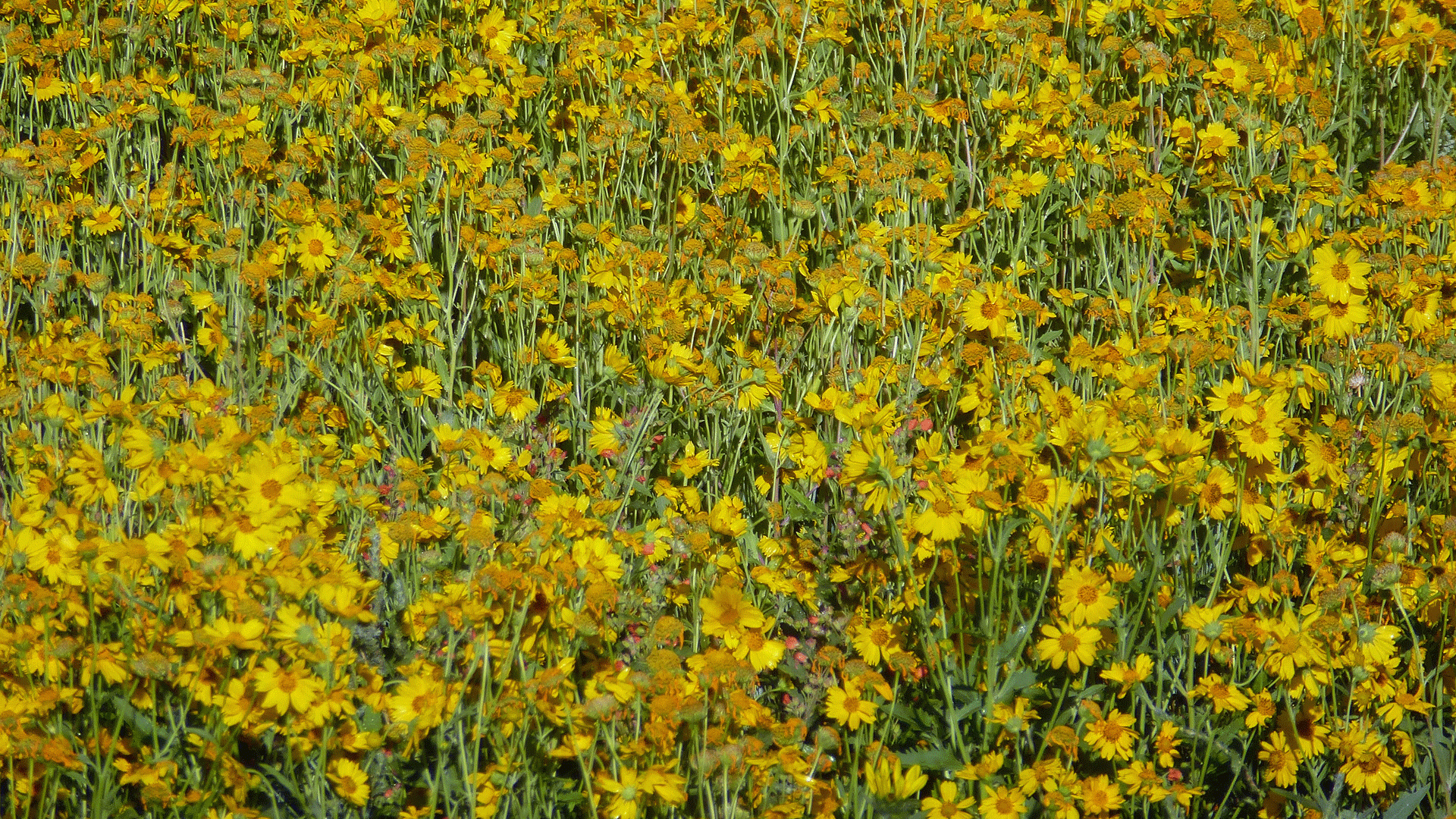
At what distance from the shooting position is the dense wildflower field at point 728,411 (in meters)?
1.69

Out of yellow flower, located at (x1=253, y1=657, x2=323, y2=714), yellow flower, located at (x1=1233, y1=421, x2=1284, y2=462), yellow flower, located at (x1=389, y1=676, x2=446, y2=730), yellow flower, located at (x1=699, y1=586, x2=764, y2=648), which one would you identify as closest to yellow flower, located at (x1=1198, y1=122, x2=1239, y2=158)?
yellow flower, located at (x1=1233, y1=421, x2=1284, y2=462)

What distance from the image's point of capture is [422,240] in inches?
111

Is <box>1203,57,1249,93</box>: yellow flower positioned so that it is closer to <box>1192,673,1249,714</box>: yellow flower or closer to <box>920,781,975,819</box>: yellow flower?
<box>1192,673,1249,714</box>: yellow flower

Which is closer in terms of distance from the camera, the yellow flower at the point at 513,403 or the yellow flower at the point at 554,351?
the yellow flower at the point at 513,403

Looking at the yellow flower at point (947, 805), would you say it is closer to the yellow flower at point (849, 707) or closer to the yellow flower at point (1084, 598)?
the yellow flower at point (849, 707)

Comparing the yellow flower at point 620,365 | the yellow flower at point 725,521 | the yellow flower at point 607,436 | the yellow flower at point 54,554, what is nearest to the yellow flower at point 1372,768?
the yellow flower at point 725,521

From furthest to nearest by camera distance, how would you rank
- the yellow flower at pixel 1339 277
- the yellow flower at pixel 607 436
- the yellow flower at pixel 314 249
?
the yellow flower at pixel 314 249 → the yellow flower at pixel 1339 277 → the yellow flower at pixel 607 436

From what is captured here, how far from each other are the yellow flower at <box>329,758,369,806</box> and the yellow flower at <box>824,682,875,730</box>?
2.11ft

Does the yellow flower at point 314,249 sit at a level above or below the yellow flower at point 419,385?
above

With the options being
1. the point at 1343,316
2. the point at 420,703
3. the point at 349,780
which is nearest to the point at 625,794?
the point at 420,703

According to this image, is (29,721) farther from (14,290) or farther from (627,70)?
(627,70)

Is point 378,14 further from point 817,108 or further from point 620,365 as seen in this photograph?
point 620,365

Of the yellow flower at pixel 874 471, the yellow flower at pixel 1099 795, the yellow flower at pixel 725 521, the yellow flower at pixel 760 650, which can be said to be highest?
the yellow flower at pixel 874 471

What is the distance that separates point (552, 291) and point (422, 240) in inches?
15.6
